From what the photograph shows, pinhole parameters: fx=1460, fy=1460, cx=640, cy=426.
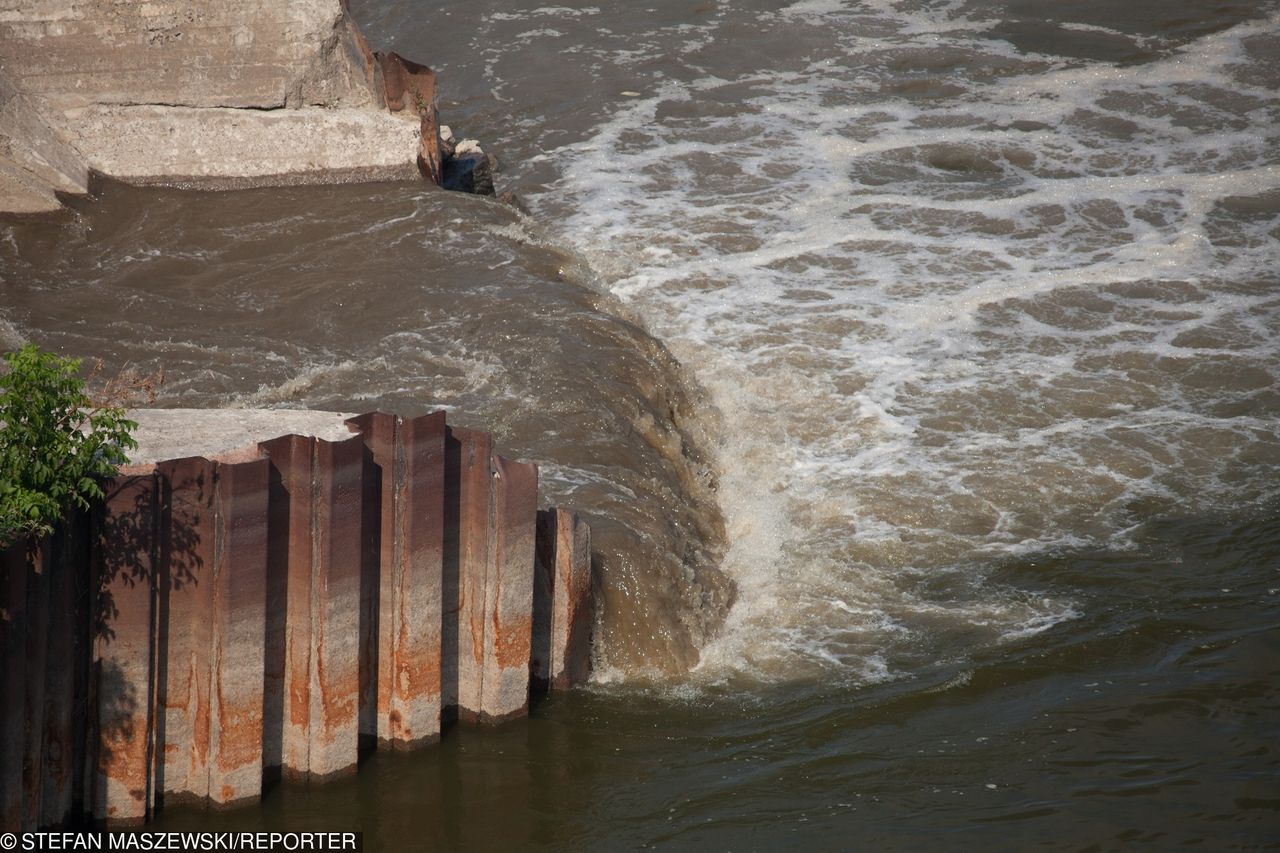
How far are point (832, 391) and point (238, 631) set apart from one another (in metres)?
7.16

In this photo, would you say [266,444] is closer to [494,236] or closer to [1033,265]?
[494,236]

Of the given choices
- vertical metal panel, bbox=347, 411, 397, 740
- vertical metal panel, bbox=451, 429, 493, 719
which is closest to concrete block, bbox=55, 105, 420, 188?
vertical metal panel, bbox=451, 429, 493, 719

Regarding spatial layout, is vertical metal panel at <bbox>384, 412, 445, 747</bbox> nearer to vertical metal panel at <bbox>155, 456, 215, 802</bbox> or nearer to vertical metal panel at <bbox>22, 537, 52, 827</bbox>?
vertical metal panel at <bbox>155, 456, 215, 802</bbox>

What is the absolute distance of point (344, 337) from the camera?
1244 centimetres

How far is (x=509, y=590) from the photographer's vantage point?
7.99 m

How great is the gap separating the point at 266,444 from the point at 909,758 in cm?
372

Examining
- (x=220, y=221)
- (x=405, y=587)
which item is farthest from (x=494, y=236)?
(x=405, y=587)

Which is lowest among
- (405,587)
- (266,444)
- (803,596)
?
(803,596)

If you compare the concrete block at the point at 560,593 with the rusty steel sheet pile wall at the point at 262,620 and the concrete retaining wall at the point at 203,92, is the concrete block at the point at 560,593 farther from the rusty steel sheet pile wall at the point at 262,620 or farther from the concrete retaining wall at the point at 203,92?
the concrete retaining wall at the point at 203,92

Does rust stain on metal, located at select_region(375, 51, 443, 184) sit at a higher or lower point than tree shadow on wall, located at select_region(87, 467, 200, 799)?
higher

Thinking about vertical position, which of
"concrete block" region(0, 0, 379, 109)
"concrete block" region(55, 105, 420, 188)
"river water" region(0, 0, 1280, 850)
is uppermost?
"concrete block" region(0, 0, 379, 109)

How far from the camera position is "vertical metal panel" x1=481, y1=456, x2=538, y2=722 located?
7.91 metres

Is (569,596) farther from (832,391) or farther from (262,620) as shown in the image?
(832,391)

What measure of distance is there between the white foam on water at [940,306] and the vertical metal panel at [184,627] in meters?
3.17
